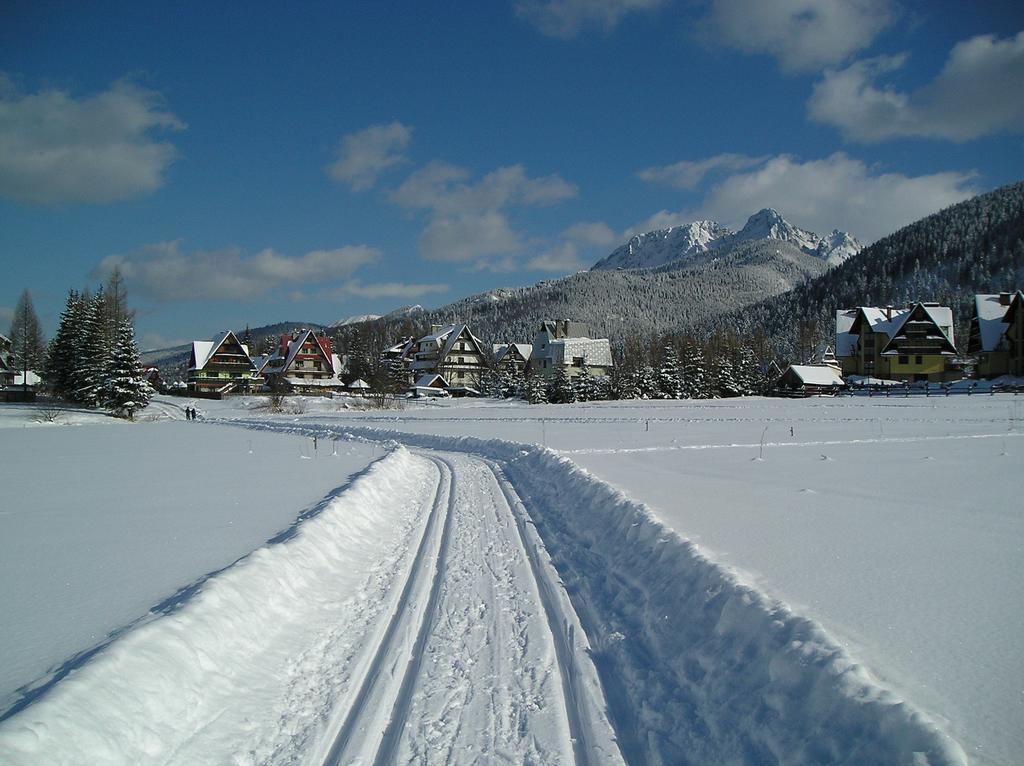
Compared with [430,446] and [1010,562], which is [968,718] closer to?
[1010,562]

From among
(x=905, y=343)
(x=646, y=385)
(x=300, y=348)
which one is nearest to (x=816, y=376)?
(x=905, y=343)

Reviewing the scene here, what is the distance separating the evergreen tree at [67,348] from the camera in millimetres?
52594

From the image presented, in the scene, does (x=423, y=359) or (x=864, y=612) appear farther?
(x=423, y=359)

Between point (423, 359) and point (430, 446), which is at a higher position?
point (423, 359)

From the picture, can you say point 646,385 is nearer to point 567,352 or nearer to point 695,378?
point 695,378

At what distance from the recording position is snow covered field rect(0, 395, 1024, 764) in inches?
147

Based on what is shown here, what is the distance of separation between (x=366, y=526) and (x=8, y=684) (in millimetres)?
5936

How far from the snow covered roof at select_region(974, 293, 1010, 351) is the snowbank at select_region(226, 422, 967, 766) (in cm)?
7318

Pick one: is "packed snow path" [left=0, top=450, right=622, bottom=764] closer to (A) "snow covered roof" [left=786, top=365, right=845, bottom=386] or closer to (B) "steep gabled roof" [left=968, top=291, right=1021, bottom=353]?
(A) "snow covered roof" [left=786, top=365, right=845, bottom=386]

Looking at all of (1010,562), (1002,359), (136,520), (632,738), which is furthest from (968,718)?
(1002,359)

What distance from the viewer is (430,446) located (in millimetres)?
26844

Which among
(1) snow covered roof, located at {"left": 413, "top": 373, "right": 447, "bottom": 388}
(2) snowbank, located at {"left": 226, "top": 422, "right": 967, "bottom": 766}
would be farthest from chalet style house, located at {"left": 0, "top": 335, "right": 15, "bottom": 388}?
(2) snowbank, located at {"left": 226, "top": 422, "right": 967, "bottom": 766}

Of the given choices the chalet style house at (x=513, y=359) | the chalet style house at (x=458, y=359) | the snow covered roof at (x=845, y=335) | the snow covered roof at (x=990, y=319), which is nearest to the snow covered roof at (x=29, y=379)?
the chalet style house at (x=458, y=359)

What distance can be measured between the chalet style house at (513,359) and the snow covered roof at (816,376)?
114 feet
